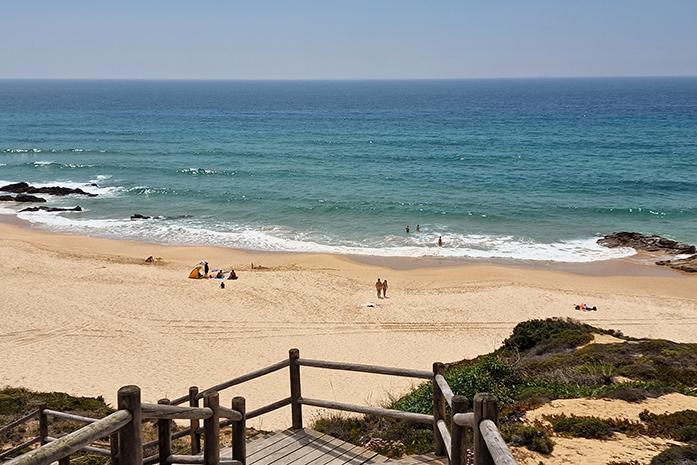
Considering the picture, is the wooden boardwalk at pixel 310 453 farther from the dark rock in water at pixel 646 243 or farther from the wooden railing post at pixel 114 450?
the dark rock in water at pixel 646 243

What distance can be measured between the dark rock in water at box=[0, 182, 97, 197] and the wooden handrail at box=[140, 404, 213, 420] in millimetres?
45759

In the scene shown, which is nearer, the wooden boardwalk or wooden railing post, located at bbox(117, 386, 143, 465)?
wooden railing post, located at bbox(117, 386, 143, 465)

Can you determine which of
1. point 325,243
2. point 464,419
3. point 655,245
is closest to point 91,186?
point 325,243

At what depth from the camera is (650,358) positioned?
43.2 ft

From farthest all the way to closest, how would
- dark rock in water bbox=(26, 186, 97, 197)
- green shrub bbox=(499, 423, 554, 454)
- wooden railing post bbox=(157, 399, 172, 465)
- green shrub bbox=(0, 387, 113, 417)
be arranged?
1. dark rock in water bbox=(26, 186, 97, 197)
2. green shrub bbox=(0, 387, 113, 417)
3. green shrub bbox=(499, 423, 554, 454)
4. wooden railing post bbox=(157, 399, 172, 465)

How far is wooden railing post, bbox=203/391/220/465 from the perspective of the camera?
17.3 feet

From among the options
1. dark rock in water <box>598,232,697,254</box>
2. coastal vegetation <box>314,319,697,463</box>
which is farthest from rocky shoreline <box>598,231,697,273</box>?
coastal vegetation <box>314,319,697,463</box>

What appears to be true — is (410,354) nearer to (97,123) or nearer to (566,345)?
(566,345)

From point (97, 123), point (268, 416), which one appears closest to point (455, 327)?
point (268, 416)

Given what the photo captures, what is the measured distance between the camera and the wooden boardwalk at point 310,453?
280 inches

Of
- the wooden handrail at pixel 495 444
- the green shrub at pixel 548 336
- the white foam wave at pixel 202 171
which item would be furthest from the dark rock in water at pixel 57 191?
the wooden handrail at pixel 495 444

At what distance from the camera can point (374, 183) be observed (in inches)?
1991

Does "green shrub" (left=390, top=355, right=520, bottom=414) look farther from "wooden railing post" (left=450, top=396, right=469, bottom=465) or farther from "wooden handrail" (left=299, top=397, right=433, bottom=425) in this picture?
"wooden railing post" (left=450, top=396, right=469, bottom=465)

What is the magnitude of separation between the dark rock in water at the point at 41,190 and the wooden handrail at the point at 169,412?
45.8 meters
